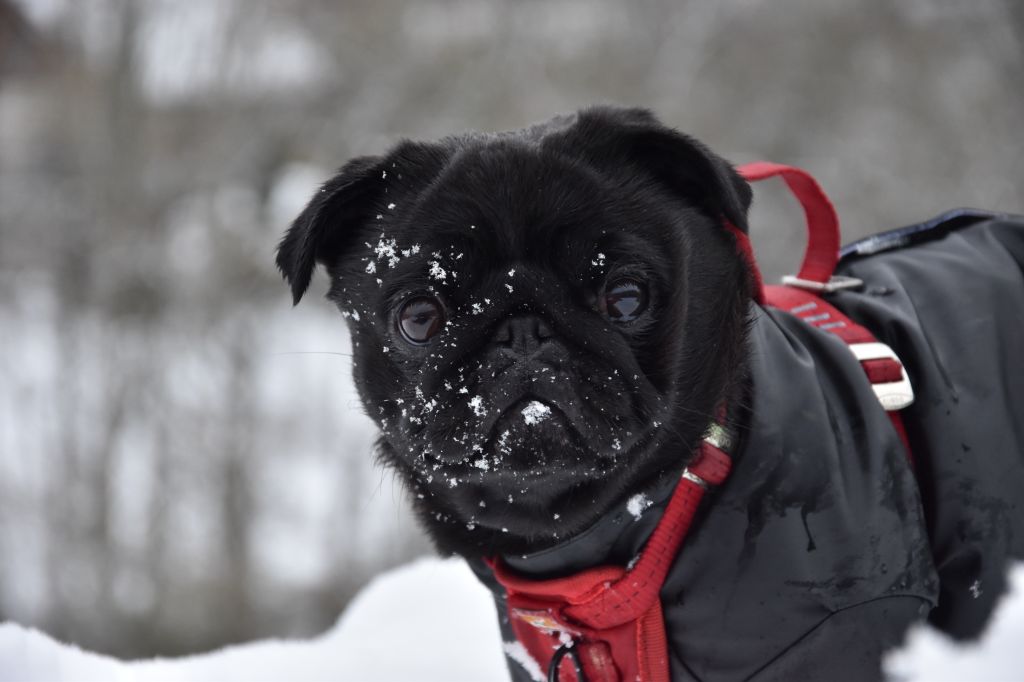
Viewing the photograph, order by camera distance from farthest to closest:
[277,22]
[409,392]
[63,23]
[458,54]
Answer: [458,54] → [277,22] → [63,23] → [409,392]

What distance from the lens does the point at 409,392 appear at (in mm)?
1609

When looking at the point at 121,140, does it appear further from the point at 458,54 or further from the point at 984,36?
the point at 984,36

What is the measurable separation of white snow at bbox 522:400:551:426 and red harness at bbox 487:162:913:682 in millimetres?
350

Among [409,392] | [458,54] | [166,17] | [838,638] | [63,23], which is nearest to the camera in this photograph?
[838,638]

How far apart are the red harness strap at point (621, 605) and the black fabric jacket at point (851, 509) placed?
31 millimetres

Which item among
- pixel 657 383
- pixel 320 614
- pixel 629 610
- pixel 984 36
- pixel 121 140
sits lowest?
pixel 320 614

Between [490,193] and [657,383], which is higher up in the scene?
[490,193]

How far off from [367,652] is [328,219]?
1479 millimetres

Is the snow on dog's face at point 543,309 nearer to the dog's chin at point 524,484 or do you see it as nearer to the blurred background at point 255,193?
the dog's chin at point 524,484

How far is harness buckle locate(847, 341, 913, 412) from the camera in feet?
5.59

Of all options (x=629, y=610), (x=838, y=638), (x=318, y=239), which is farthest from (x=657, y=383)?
(x=318, y=239)

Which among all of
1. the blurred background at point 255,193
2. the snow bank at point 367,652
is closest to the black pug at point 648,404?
the snow bank at point 367,652

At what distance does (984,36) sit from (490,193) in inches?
380

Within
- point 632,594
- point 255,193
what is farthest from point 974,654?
point 255,193
